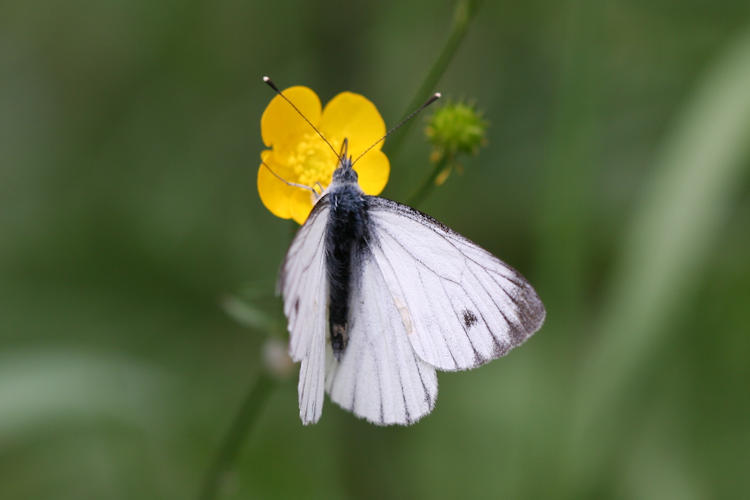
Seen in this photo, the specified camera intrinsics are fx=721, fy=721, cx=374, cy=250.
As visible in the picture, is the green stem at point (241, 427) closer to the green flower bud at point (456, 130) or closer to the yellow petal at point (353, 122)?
the yellow petal at point (353, 122)

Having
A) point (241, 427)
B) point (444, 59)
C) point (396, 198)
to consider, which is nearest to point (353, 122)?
point (444, 59)

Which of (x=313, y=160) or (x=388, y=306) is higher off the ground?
(x=313, y=160)

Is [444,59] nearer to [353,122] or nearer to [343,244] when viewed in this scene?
[353,122]

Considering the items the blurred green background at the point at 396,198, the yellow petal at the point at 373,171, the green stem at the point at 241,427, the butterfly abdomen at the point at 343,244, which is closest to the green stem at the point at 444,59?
the yellow petal at the point at 373,171

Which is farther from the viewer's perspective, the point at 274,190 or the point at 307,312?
the point at 274,190

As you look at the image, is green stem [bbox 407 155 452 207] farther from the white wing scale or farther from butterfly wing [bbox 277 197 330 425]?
butterfly wing [bbox 277 197 330 425]

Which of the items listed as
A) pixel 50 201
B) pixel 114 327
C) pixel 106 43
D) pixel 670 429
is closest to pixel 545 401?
pixel 670 429

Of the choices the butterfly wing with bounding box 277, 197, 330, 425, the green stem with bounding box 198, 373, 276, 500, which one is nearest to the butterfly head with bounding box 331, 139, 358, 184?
the butterfly wing with bounding box 277, 197, 330, 425

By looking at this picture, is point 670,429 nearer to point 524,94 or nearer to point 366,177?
point 524,94
